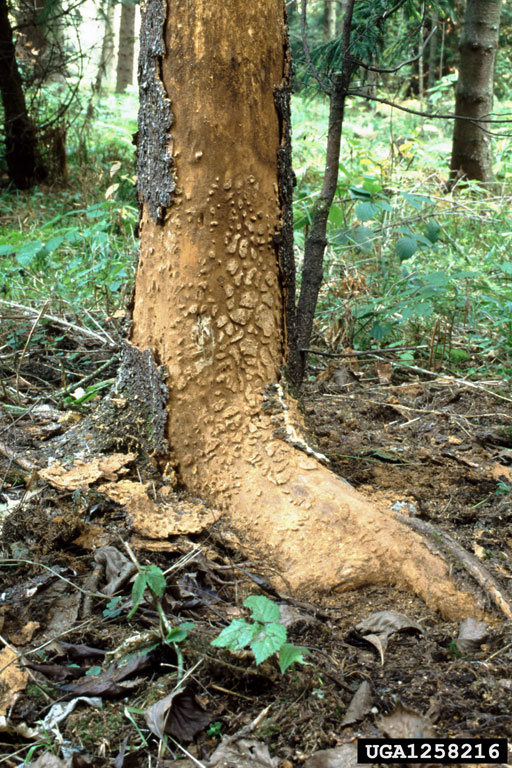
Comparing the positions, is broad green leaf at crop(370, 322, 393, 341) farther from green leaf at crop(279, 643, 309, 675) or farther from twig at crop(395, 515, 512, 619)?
green leaf at crop(279, 643, 309, 675)

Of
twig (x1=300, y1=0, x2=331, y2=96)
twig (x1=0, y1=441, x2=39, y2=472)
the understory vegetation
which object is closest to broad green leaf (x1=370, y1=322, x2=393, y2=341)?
the understory vegetation

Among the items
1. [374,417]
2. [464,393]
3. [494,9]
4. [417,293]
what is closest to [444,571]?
[374,417]

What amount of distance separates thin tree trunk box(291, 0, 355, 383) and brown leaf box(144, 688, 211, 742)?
1423 millimetres

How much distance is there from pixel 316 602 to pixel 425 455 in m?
1.11

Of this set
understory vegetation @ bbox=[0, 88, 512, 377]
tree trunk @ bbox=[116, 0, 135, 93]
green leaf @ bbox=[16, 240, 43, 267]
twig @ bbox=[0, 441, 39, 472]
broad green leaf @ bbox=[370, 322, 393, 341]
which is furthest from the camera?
tree trunk @ bbox=[116, 0, 135, 93]

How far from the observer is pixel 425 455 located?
276 cm

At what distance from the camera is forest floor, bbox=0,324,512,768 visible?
4.50ft

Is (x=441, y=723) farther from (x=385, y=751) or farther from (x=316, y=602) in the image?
(x=316, y=602)

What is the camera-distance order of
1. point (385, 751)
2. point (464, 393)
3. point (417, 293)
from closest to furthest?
point (385, 751) → point (464, 393) → point (417, 293)

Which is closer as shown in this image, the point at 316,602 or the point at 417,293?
the point at 316,602

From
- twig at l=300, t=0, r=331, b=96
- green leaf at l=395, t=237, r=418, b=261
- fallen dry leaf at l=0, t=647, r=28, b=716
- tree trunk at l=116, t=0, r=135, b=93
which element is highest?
tree trunk at l=116, t=0, r=135, b=93

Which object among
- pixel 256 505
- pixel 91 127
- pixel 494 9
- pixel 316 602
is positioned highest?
pixel 494 9

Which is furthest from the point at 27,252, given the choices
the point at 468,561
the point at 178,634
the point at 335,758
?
the point at 335,758

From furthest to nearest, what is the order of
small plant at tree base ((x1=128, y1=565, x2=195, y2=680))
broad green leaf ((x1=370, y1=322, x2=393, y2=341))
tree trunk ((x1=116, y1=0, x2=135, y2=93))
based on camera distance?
tree trunk ((x1=116, y1=0, x2=135, y2=93)), broad green leaf ((x1=370, y1=322, x2=393, y2=341)), small plant at tree base ((x1=128, y1=565, x2=195, y2=680))
